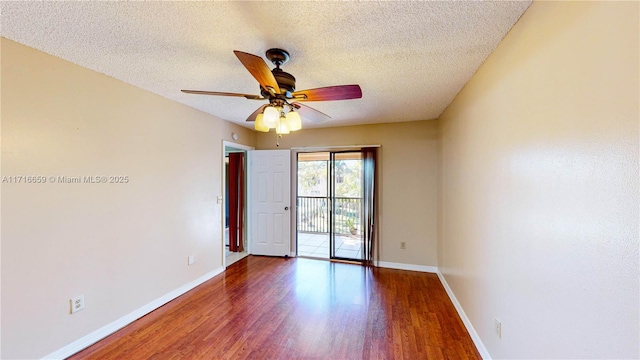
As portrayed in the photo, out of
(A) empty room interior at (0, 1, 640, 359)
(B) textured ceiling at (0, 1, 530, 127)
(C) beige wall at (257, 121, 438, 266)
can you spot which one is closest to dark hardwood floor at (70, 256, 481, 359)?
(A) empty room interior at (0, 1, 640, 359)

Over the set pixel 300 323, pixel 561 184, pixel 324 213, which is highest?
pixel 561 184

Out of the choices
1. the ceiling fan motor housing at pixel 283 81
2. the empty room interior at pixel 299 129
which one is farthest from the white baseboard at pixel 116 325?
the ceiling fan motor housing at pixel 283 81

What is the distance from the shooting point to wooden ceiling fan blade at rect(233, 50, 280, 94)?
136cm

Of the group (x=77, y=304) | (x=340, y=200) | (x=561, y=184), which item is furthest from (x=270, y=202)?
(x=561, y=184)

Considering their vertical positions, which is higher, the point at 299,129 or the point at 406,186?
the point at 299,129

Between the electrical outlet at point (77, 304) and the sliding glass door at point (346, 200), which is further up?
the sliding glass door at point (346, 200)

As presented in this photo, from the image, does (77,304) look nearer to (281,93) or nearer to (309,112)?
(281,93)

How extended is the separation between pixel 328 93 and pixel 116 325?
114 inches

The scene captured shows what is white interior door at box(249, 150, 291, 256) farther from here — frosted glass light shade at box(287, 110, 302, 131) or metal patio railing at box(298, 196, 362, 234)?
frosted glass light shade at box(287, 110, 302, 131)

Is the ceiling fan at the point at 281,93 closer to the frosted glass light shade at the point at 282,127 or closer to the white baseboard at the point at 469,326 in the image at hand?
the frosted glass light shade at the point at 282,127

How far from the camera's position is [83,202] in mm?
2129

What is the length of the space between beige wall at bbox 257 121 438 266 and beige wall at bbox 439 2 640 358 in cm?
A: 188

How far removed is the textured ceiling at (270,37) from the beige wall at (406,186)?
1.54m

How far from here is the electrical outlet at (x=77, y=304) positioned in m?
2.05
